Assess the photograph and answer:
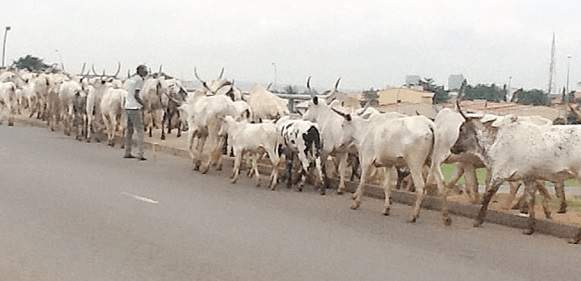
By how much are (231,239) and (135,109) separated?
12756 millimetres

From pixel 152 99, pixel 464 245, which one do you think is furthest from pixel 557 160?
pixel 152 99

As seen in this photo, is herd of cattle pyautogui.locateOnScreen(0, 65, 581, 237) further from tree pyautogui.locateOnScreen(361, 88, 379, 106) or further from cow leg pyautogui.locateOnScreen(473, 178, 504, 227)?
tree pyautogui.locateOnScreen(361, 88, 379, 106)

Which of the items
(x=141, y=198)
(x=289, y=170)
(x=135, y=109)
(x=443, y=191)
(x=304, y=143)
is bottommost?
(x=141, y=198)

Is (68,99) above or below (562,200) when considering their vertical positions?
above

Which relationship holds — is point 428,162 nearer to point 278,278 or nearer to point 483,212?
point 483,212

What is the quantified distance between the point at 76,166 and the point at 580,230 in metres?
11.9

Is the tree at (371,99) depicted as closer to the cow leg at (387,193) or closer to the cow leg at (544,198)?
the cow leg at (387,193)

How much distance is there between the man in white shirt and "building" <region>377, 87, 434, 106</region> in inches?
299

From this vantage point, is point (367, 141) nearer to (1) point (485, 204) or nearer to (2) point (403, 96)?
(1) point (485, 204)

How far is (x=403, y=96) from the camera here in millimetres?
33688

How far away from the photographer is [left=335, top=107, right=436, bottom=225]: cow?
50.8 feet

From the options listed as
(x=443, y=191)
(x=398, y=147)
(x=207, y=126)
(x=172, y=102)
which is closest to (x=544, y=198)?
(x=443, y=191)

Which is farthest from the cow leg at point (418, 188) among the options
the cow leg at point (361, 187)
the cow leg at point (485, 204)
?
the cow leg at point (361, 187)

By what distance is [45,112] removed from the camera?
127ft
